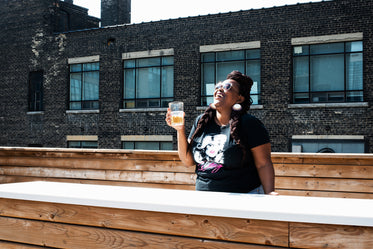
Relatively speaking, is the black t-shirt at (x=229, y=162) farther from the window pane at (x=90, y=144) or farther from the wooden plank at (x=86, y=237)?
the window pane at (x=90, y=144)

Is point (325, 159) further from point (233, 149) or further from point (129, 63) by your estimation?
Result: point (129, 63)

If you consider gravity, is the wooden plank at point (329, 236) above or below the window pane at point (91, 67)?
below

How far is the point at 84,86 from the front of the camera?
690 inches

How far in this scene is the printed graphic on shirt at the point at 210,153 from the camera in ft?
9.20

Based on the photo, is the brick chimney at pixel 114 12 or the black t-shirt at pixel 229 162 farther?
the brick chimney at pixel 114 12

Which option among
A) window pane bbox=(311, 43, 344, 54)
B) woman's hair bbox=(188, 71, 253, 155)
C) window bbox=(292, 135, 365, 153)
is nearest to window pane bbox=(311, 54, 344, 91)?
window pane bbox=(311, 43, 344, 54)

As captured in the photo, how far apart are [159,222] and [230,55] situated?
13.1m

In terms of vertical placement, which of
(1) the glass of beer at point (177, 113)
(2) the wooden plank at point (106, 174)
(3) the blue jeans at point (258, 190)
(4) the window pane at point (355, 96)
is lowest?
(2) the wooden plank at point (106, 174)

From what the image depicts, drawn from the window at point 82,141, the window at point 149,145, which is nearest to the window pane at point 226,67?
the window at point 149,145

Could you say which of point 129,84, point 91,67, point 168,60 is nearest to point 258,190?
point 168,60

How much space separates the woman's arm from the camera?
2.80 metres

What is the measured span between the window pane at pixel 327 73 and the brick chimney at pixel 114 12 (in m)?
10.1

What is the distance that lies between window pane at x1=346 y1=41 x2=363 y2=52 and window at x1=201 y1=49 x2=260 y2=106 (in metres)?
3.11

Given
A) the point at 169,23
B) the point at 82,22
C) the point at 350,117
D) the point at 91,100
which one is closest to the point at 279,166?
the point at 350,117
